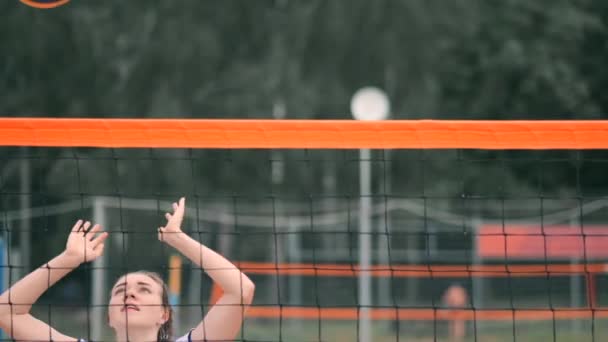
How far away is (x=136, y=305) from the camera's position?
4.13 m

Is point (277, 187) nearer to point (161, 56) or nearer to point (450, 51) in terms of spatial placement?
point (161, 56)

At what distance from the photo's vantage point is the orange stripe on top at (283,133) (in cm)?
477

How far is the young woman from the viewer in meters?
4.15

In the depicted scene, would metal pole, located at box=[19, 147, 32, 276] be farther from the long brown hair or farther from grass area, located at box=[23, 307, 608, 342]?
the long brown hair

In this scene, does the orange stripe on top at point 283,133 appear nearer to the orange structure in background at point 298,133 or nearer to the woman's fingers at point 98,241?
the orange structure in background at point 298,133

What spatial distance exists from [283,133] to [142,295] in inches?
39.1

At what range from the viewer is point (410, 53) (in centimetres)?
2442

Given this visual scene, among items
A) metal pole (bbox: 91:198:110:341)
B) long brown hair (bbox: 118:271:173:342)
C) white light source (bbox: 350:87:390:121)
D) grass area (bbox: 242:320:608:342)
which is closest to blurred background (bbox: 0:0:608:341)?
grass area (bbox: 242:320:608:342)

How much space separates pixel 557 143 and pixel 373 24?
1970 centimetres

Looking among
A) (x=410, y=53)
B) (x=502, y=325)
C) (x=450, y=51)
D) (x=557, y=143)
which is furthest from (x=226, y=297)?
(x=450, y=51)

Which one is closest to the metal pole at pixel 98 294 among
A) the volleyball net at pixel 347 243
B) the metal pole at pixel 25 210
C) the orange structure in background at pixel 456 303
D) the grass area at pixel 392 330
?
the volleyball net at pixel 347 243

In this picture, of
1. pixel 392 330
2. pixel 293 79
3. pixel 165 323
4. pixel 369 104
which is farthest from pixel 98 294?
pixel 293 79

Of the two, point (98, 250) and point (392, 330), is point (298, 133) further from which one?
point (392, 330)

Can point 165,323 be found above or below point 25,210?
below
